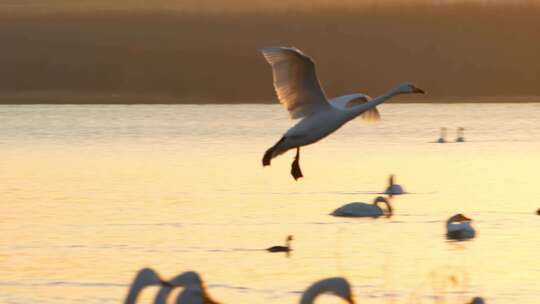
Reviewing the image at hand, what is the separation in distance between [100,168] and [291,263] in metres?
39.4

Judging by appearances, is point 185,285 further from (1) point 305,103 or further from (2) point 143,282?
(1) point 305,103

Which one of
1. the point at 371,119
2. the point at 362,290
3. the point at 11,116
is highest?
the point at 11,116

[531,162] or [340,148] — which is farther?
[340,148]

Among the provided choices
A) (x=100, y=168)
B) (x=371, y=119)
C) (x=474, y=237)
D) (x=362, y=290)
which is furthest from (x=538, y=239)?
(x=100, y=168)

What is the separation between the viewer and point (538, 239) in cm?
3609

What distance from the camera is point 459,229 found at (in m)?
34.8

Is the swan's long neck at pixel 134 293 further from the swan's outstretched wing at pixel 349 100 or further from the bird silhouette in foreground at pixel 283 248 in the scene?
the bird silhouette in foreground at pixel 283 248

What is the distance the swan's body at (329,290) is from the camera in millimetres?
15266

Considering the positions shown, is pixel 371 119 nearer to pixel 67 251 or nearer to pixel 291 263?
pixel 291 263

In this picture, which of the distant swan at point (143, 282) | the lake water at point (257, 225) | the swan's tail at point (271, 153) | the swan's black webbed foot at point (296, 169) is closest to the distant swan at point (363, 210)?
the lake water at point (257, 225)

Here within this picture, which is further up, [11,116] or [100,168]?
[11,116]

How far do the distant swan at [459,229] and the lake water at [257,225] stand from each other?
0.83 feet

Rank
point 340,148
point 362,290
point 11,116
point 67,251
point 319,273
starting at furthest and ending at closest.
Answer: point 11,116, point 340,148, point 67,251, point 319,273, point 362,290

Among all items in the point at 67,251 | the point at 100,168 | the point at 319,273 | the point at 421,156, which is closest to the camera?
the point at 319,273
